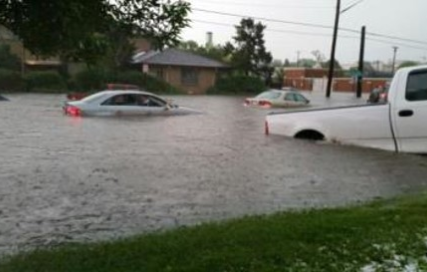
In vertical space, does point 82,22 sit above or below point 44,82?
above

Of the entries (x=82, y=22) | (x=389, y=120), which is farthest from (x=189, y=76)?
(x=82, y=22)

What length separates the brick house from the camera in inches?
2869

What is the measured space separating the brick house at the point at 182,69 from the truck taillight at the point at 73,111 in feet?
144

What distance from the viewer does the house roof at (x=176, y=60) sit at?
72.5 metres

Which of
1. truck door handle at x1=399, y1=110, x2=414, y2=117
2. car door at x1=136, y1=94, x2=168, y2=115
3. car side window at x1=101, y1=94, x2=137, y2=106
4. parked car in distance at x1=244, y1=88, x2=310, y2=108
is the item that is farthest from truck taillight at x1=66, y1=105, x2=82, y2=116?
truck door handle at x1=399, y1=110, x2=414, y2=117

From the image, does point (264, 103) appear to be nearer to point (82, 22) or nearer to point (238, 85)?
point (238, 85)

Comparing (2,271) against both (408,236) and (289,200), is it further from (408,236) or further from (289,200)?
(289,200)

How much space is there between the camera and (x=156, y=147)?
57.5ft

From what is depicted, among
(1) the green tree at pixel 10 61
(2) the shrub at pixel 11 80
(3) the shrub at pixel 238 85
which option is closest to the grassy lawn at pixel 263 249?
(2) the shrub at pixel 11 80

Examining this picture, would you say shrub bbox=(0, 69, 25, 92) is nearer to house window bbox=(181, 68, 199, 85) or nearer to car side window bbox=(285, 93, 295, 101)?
house window bbox=(181, 68, 199, 85)

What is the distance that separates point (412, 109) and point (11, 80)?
5005cm

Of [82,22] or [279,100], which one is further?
[279,100]

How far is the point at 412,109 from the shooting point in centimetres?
1389

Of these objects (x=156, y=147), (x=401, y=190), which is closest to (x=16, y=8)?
(x=401, y=190)
